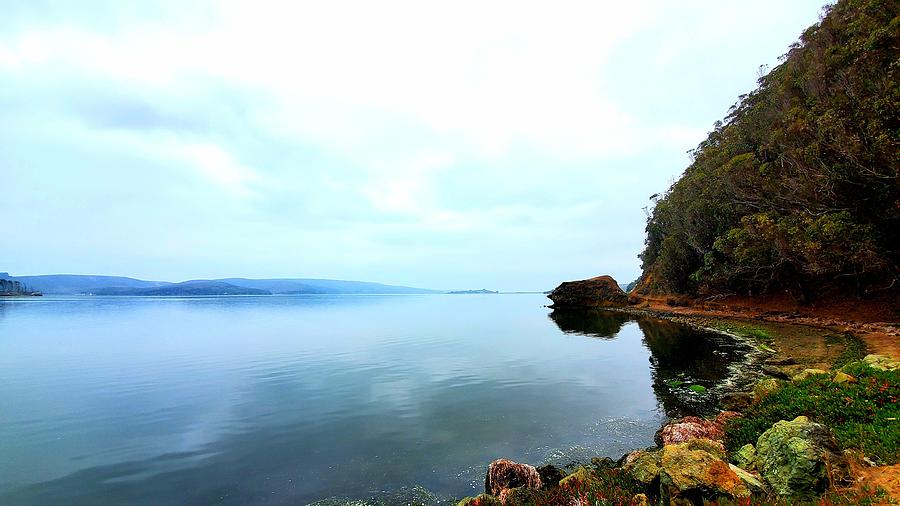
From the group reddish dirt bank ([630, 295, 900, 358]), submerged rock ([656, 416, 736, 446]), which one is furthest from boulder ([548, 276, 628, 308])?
submerged rock ([656, 416, 736, 446])

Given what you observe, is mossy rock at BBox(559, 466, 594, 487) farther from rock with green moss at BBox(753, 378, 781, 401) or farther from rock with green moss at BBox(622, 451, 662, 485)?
rock with green moss at BBox(753, 378, 781, 401)

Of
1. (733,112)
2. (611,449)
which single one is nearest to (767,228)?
(611,449)

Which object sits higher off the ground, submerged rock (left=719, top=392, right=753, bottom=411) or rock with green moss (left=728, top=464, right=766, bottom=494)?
rock with green moss (left=728, top=464, right=766, bottom=494)

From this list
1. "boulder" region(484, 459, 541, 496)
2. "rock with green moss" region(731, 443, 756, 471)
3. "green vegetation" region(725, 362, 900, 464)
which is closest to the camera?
"green vegetation" region(725, 362, 900, 464)

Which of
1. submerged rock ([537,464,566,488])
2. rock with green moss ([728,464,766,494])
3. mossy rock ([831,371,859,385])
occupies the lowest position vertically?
submerged rock ([537,464,566,488])

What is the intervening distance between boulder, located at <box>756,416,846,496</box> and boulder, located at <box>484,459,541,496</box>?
5.08m

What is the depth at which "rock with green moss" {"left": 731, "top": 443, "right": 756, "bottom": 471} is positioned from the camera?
886 cm

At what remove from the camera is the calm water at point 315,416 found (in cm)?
1187

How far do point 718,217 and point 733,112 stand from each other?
4096cm

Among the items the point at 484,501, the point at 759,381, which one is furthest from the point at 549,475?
the point at 759,381

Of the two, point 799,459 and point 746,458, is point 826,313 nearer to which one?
point 746,458

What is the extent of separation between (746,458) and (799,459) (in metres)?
2.18

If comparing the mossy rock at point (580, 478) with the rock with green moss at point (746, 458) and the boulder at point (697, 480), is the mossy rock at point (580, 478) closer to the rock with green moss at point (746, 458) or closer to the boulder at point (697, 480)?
the boulder at point (697, 480)

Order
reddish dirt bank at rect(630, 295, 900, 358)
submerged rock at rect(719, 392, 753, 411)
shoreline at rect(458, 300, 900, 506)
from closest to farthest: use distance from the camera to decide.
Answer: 1. shoreline at rect(458, 300, 900, 506)
2. submerged rock at rect(719, 392, 753, 411)
3. reddish dirt bank at rect(630, 295, 900, 358)
